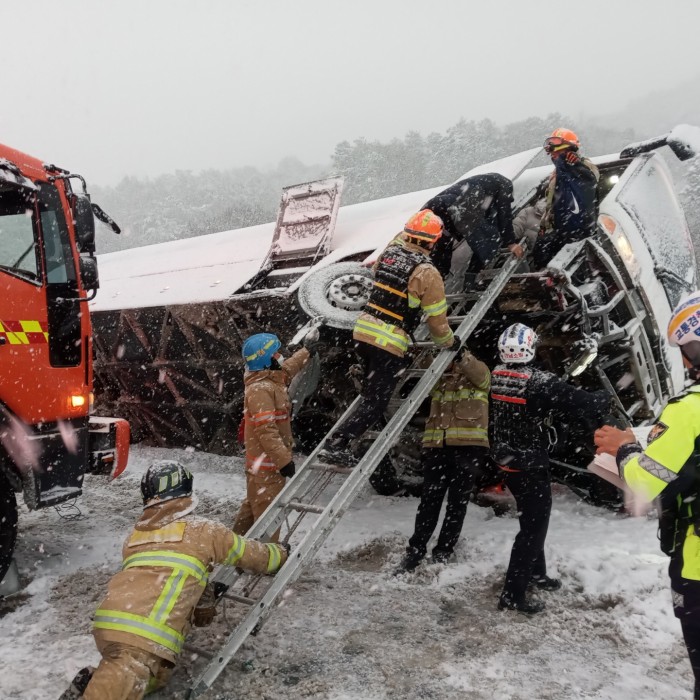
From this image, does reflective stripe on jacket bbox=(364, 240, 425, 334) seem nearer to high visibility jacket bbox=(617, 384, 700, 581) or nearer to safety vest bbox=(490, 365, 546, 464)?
safety vest bbox=(490, 365, 546, 464)

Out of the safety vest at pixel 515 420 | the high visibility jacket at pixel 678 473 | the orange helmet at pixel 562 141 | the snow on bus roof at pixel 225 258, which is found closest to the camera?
the high visibility jacket at pixel 678 473

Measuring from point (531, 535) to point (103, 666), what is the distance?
246 centimetres

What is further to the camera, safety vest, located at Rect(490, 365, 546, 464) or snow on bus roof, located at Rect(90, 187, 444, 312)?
snow on bus roof, located at Rect(90, 187, 444, 312)

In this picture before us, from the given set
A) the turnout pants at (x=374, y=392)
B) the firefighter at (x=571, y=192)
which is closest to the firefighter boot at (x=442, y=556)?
the turnout pants at (x=374, y=392)

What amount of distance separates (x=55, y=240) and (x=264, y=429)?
194 centimetres

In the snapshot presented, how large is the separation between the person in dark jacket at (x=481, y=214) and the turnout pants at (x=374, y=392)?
1.38 m

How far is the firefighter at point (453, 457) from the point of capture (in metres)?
4.39

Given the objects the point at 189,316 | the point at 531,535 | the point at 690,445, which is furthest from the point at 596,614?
the point at 189,316

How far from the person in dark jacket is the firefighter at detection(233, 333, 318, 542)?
1809 mm

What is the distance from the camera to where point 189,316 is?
266 inches

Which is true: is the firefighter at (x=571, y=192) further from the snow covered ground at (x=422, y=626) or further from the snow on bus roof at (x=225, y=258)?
the snow covered ground at (x=422, y=626)

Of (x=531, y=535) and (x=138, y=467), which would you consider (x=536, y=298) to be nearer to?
(x=531, y=535)

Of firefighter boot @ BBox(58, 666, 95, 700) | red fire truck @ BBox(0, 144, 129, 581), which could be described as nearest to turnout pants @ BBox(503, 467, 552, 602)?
firefighter boot @ BBox(58, 666, 95, 700)

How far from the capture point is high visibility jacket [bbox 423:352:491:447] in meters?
4.44
